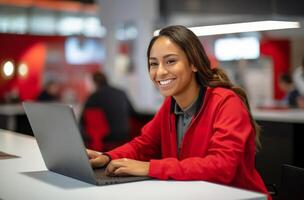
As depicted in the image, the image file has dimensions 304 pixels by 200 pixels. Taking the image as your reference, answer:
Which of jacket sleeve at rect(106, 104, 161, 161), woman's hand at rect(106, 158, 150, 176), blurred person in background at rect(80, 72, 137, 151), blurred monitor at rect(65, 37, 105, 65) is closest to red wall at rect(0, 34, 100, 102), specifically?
blurred monitor at rect(65, 37, 105, 65)

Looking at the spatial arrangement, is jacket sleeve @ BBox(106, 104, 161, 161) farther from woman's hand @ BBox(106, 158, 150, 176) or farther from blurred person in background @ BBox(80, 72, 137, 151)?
blurred person in background @ BBox(80, 72, 137, 151)

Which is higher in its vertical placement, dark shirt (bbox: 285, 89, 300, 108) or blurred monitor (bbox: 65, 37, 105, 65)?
blurred monitor (bbox: 65, 37, 105, 65)

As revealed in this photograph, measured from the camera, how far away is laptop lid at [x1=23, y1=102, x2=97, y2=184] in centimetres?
181

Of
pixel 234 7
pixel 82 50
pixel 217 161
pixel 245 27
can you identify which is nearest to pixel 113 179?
pixel 217 161

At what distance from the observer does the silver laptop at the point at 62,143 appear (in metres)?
1.81

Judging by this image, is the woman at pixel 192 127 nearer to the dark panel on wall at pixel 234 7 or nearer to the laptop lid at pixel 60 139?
the laptop lid at pixel 60 139

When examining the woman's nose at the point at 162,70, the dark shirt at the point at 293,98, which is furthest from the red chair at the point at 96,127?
the woman's nose at the point at 162,70

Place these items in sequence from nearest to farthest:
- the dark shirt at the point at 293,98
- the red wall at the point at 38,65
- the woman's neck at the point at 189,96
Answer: the woman's neck at the point at 189,96
the dark shirt at the point at 293,98
the red wall at the point at 38,65

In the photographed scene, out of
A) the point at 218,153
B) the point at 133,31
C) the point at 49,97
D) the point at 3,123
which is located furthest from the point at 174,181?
the point at 49,97

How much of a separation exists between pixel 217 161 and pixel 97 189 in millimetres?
434

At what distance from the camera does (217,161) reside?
191 centimetres

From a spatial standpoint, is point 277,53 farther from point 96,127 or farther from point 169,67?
point 169,67

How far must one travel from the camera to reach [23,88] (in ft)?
37.9

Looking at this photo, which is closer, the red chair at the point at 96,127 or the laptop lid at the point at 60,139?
the laptop lid at the point at 60,139
